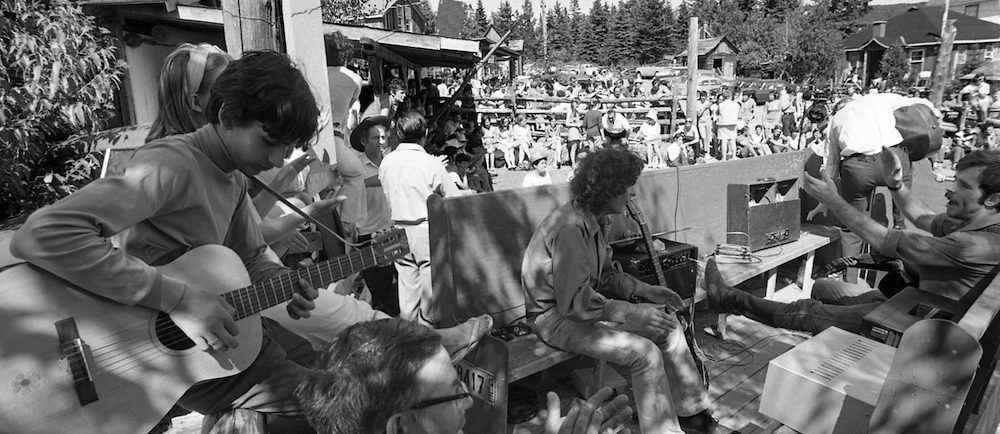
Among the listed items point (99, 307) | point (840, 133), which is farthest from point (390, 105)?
point (99, 307)

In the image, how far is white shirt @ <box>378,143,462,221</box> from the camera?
4395mm

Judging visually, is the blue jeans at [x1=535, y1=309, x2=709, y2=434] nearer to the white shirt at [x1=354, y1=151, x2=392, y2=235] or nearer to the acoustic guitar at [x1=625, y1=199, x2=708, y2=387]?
the acoustic guitar at [x1=625, y1=199, x2=708, y2=387]

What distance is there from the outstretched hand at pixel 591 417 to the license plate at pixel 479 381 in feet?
3.31

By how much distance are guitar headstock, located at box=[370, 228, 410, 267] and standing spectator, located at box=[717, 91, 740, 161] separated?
15513 mm

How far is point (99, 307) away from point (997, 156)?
4.34 meters

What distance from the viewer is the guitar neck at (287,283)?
188 cm

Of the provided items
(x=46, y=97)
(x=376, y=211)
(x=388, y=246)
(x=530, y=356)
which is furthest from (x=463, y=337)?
(x=46, y=97)

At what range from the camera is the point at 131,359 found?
1699 mm

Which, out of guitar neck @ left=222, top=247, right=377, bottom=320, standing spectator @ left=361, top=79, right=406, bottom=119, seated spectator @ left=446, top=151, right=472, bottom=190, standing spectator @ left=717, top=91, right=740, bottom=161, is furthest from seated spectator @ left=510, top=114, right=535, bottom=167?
guitar neck @ left=222, top=247, right=377, bottom=320

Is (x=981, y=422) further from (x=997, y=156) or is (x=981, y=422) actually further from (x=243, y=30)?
(x=243, y=30)

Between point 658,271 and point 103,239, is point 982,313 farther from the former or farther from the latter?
point 103,239

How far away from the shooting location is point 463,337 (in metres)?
2.70

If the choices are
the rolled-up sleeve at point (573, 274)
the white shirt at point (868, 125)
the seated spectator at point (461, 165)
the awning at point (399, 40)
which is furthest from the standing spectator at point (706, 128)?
the rolled-up sleeve at point (573, 274)

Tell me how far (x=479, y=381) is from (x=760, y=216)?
Answer: 3415mm
